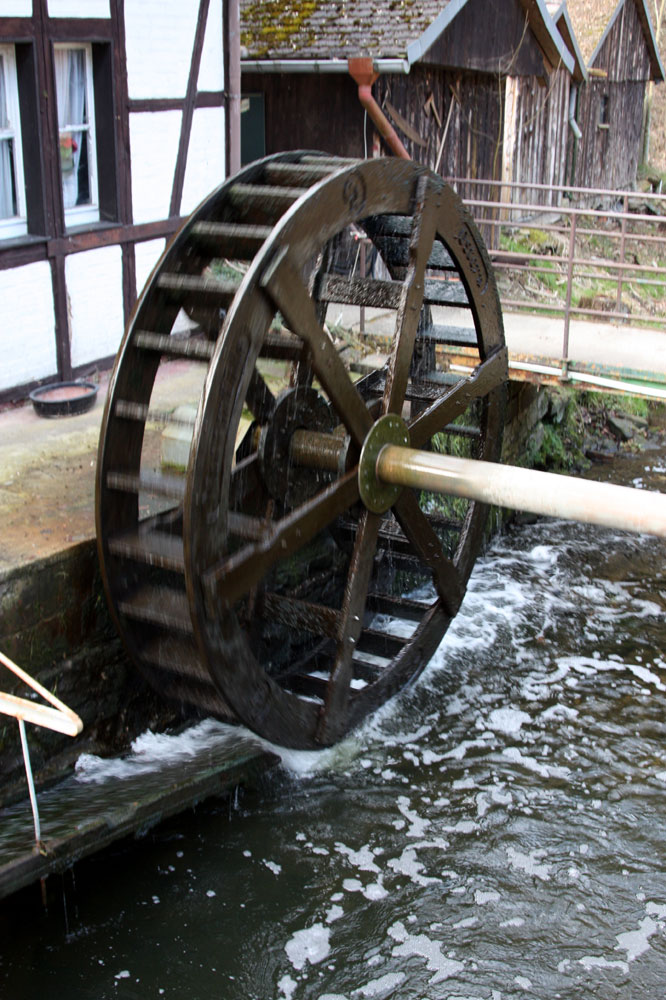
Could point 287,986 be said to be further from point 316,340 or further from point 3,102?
point 3,102

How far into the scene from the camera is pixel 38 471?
5352mm

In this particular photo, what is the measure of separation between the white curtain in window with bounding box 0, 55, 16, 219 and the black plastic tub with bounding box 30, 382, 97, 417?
1037 mm

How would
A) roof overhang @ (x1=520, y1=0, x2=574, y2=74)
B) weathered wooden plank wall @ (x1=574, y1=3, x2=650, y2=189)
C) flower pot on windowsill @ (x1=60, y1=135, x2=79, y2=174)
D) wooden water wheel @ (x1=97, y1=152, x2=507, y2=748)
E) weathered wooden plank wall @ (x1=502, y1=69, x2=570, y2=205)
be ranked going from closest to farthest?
wooden water wheel @ (x1=97, y1=152, x2=507, y2=748), flower pot on windowsill @ (x1=60, y1=135, x2=79, y2=174), roof overhang @ (x1=520, y1=0, x2=574, y2=74), weathered wooden plank wall @ (x1=502, y1=69, x2=570, y2=205), weathered wooden plank wall @ (x1=574, y1=3, x2=650, y2=189)

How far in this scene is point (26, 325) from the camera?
6258 mm

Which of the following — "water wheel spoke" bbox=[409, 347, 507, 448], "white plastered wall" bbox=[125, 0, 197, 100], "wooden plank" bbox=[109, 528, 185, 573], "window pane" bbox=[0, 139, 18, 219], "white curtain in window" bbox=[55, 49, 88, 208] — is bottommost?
"wooden plank" bbox=[109, 528, 185, 573]

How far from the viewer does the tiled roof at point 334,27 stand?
29.3 feet

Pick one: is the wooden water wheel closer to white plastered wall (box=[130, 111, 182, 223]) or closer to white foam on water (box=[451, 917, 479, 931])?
white foam on water (box=[451, 917, 479, 931])

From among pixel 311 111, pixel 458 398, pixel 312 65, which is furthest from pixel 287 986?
pixel 311 111

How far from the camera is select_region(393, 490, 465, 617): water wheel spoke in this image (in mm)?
5246

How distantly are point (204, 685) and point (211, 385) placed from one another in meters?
1.35

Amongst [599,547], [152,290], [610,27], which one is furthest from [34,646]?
[610,27]

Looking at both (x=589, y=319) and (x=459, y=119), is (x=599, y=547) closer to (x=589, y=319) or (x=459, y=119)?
(x=589, y=319)

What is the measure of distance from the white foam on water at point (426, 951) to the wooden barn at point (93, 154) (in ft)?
12.5

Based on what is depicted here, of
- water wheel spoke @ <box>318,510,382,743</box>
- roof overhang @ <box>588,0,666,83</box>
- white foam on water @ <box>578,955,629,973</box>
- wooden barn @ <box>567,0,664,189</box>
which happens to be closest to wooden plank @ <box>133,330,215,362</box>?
water wheel spoke @ <box>318,510,382,743</box>
